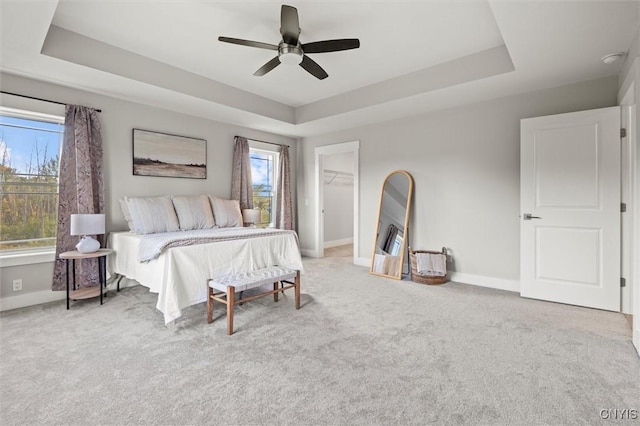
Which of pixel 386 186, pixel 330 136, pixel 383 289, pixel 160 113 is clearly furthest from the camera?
pixel 330 136

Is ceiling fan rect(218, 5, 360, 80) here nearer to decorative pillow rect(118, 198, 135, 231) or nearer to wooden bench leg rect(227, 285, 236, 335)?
wooden bench leg rect(227, 285, 236, 335)

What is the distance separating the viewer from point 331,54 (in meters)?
3.37

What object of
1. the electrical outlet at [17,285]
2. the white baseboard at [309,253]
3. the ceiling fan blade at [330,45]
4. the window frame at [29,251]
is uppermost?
the ceiling fan blade at [330,45]

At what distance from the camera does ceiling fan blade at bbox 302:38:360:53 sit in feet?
8.21

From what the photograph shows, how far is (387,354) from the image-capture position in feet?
7.30

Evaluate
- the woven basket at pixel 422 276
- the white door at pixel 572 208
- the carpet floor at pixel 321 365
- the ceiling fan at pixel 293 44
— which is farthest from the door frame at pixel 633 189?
the ceiling fan at pixel 293 44

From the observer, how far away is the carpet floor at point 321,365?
5.34 ft

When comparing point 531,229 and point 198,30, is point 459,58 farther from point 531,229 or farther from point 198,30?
point 198,30

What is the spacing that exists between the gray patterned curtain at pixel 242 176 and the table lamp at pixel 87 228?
209 centimetres

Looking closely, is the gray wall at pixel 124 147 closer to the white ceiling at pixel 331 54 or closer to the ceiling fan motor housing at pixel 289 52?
the white ceiling at pixel 331 54

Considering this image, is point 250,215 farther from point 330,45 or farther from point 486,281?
point 486,281

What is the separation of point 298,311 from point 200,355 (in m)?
1.08

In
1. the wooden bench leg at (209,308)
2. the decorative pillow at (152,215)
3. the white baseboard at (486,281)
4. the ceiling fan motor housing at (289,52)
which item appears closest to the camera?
the ceiling fan motor housing at (289,52)

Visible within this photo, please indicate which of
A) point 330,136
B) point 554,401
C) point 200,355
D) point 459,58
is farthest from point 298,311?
point 330,136
